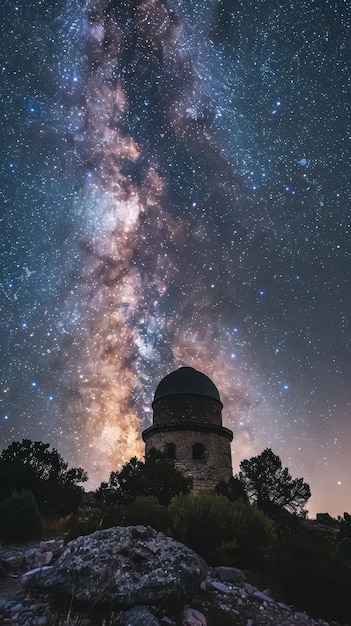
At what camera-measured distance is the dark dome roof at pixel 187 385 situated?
2788 cm

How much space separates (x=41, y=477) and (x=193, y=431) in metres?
10.3

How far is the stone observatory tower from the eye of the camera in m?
24.1

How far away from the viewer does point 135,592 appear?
4.86 meters

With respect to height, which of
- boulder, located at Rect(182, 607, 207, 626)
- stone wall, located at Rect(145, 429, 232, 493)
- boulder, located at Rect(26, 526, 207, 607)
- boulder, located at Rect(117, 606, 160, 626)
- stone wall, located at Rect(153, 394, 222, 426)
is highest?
stone wall, located at Rect(153, 394, 222, 426)

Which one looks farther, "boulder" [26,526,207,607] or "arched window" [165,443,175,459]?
"arched window" [165,443,175,459]

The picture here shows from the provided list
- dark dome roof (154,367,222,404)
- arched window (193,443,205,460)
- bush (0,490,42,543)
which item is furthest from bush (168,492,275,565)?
dark dome roof (154,367,222,404)

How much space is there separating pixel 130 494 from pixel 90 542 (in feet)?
→ 33.1

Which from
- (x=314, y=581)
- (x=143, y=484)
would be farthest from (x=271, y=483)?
(x=314, y=581)

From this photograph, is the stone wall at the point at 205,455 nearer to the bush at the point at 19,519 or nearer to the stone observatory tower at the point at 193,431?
the stone observatory tower at the point at 193,431

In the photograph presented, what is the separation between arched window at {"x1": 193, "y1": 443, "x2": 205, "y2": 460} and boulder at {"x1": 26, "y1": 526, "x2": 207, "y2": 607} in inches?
770

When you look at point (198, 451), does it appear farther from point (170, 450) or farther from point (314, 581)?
point (314, 581)

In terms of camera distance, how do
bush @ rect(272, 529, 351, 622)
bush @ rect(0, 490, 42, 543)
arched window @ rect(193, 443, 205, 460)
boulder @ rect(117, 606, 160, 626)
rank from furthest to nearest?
1. arched window @ rect(193, 443, 205, 460)
2. bush @ rect(0, 490, 42, 543)
3. bush @ rect(272, 529, 351, 622)
4. boulder @ rect(117, 606, 160, 626)

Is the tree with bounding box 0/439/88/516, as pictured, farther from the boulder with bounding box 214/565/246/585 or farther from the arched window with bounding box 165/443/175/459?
the boulder with bounding box 214/565/246/585

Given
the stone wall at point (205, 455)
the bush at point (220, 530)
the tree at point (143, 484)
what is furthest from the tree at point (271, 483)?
the bush at point (220, 530)
